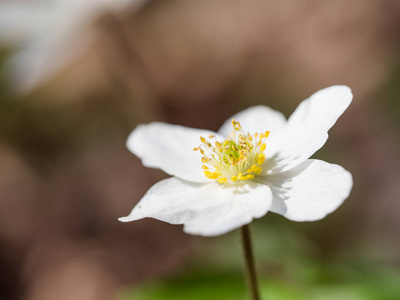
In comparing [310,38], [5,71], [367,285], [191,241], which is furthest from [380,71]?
[5,71]

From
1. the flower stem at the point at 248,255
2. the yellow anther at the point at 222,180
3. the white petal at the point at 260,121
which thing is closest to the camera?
the flower stem at the point at 248,255

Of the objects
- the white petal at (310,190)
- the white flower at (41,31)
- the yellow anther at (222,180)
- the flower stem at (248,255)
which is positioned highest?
the white flower at (41,31)

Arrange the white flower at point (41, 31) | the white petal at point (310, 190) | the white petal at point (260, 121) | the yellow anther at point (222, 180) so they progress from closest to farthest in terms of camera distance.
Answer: the white petal at point (310, 190), the yellow anther at point (222, 180), the white petal at point (260, 121), the white flower at point (41, 31)

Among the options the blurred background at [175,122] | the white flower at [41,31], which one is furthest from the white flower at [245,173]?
the white flower at [41,31]

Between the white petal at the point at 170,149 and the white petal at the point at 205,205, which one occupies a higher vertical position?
the white petal at the point at 170,149

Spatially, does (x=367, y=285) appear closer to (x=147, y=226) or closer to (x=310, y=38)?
(x=147, y=226)

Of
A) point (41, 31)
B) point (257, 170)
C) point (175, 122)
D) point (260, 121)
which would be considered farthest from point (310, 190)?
point (175, 122)

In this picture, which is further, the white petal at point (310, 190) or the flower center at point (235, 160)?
the flower center at point (235, 160)

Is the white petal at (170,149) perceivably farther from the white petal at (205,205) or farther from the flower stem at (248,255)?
the flower stem at (248,255)
